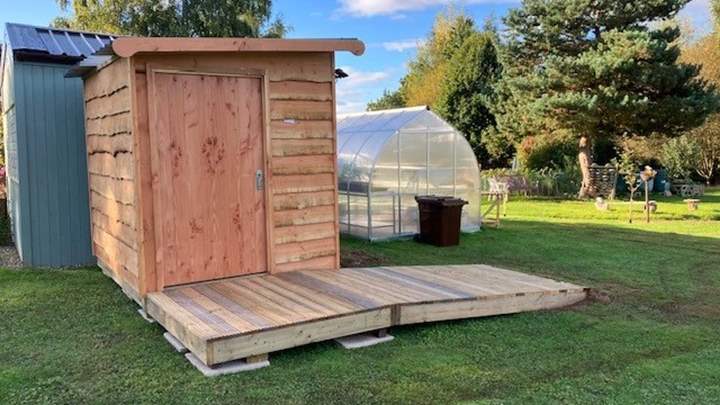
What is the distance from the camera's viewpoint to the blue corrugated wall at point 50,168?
6.62 m

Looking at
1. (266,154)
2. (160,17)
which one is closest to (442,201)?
(266,154)

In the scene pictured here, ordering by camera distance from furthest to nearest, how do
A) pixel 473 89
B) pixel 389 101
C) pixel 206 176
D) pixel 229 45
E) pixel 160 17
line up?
pixel 389 101 < pixel 473 89 < pixel 160 17 < pixel 206 176 < pixel 229 45

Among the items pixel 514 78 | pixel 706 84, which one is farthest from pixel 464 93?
pixel 706 84

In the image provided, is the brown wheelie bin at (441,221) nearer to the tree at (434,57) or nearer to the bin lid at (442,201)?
the bin lid at (442,201)

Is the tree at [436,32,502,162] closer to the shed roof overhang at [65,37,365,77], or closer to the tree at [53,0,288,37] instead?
the tree at [53,0,288,37]

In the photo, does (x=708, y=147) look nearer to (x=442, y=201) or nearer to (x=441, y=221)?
(x=442, y=201)

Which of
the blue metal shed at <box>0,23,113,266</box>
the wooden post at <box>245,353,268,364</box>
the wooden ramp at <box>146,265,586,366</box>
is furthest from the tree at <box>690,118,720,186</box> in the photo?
the wooden post at <box>245,353,268,364</box>

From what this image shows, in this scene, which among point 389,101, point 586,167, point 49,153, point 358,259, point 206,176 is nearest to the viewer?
point 206,176

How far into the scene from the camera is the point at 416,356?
3.88 metres

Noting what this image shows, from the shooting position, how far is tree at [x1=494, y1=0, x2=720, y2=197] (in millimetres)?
15297

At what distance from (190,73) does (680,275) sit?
5806 mm

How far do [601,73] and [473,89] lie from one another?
8.02m

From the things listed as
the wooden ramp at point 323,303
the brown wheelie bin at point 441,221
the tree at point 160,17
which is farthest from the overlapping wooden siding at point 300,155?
the tree at point 160,17

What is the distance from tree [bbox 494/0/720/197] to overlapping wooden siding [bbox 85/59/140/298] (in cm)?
1300
